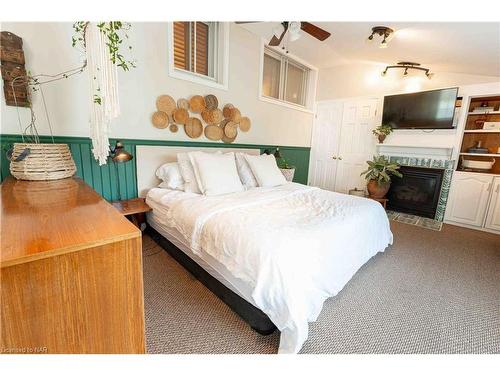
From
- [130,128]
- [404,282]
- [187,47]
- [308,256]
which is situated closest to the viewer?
[308,256]

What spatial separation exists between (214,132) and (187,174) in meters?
0.95

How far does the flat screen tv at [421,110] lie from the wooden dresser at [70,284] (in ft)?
13.8

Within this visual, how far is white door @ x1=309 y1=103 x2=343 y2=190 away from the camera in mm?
4617

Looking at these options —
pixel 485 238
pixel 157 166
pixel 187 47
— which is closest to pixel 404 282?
pixel 485 238

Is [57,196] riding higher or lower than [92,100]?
lower

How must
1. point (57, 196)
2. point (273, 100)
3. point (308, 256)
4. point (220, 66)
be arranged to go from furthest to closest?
point (273, 100), point (220, 66), point (308, 256), point (57, 196)

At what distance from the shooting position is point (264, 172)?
9.53ft

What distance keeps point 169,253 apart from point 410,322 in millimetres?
2076

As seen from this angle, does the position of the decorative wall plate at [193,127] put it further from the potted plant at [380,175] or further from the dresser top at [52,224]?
the potted plant at [380,175]

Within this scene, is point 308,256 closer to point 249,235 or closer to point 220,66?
point 249,235

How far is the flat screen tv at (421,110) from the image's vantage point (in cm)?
324

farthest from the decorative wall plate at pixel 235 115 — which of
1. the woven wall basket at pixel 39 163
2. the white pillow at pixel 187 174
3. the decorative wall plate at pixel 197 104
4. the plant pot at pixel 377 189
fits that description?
the plant pot at pixel 377 189

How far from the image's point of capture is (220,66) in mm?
3168

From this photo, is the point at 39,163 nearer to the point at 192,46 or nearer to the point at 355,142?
the point at 192,46
